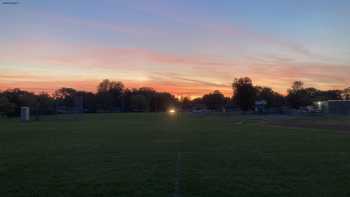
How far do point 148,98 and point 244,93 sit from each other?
45.4 metres

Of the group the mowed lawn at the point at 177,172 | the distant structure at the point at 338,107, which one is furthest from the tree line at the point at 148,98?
the mowed lawn at the point at 177,172

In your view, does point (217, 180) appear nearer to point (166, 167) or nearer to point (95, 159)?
point (166, 167)

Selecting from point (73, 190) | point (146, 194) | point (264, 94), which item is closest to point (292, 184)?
point (146, 194)

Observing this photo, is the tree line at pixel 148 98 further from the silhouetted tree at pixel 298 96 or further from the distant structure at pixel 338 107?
the distant structure at pixel 338 107

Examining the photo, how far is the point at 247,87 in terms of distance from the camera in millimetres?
101750

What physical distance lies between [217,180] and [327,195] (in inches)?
91.5

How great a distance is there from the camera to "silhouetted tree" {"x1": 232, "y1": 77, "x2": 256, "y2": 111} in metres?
101

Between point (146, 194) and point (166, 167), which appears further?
point (166, 167)

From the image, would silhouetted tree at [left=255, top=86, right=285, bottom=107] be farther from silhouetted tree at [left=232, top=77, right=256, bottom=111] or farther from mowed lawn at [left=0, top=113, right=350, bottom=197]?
mowed lawn at [left=0, top=113, right=350, bottom=197]

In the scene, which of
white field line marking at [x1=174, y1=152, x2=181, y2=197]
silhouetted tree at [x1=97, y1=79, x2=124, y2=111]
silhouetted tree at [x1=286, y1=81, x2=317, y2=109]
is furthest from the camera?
silhouetted tree at [x1=97, y1=79, x2=124, y2=111]

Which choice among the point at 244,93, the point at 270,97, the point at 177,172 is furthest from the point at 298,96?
the point at 177,172

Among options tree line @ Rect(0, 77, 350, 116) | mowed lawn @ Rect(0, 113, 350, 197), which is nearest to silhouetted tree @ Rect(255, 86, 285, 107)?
tree line @ Rect(0, 77, 350, 116)

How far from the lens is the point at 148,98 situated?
13550cm

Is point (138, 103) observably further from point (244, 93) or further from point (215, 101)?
point (244, 93)
